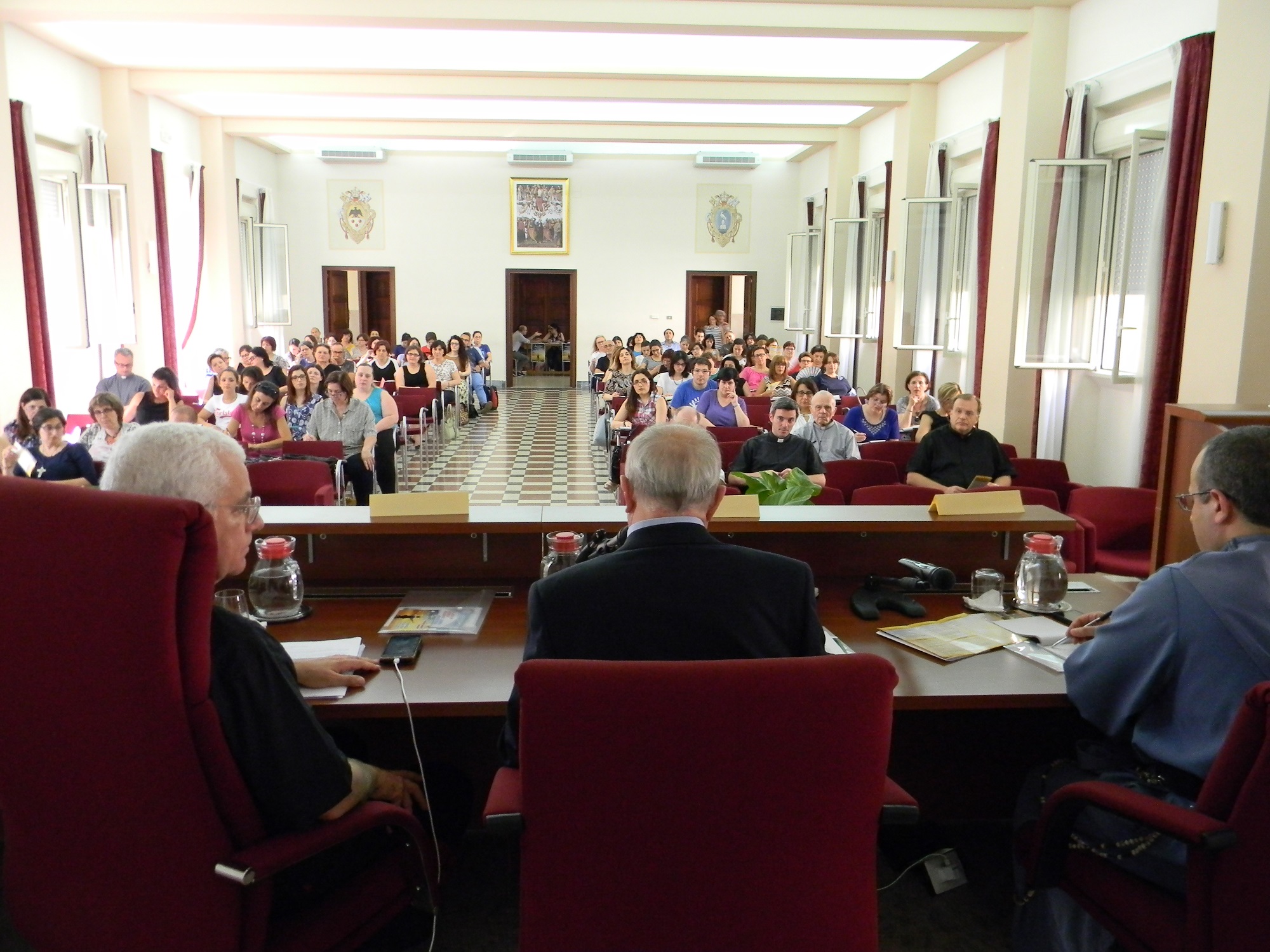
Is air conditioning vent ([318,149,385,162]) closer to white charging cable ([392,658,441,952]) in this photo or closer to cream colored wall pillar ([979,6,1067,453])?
cream colored wall pillar ([979,6,1067,453])

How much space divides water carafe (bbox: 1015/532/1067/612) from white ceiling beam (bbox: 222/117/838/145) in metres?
11.0

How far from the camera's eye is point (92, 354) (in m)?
9.55

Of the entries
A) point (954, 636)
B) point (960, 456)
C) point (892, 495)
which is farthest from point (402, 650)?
point (960, 456)

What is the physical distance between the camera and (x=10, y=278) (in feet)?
24.8

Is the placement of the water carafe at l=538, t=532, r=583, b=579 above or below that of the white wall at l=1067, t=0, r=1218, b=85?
below

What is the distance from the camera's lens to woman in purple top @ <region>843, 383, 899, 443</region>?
6.96m

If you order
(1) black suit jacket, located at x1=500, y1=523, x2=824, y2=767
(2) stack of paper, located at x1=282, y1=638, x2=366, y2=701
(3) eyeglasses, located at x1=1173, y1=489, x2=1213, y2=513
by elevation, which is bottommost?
(2) stack of paper, located at x1=282, y1=638, x2=366, y2=701

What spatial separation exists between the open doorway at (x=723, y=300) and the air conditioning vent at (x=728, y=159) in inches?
71.6

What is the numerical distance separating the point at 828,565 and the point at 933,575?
0.35 m

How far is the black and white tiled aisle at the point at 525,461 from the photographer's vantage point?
330 inches

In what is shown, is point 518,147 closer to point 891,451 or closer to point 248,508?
point 891,451

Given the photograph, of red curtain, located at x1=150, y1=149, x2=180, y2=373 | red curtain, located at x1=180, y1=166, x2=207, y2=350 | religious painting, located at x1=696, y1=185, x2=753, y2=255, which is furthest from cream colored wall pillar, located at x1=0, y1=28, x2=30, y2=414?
religious painting, located at x1=696, y1=185, x2=753, y2=255

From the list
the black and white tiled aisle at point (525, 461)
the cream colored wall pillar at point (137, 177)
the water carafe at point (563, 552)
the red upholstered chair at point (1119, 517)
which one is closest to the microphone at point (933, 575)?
the water carafe at point (563, 552)

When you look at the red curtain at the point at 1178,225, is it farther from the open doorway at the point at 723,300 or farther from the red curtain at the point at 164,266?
the open doorway at the point at 723,300
